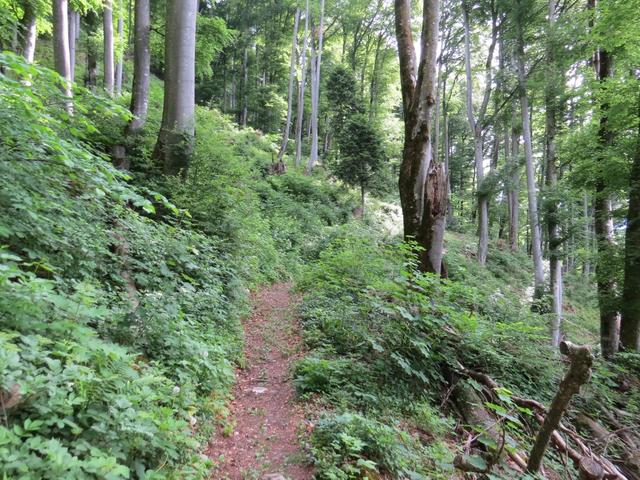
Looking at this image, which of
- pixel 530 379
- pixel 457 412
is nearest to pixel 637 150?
pixel 530 379

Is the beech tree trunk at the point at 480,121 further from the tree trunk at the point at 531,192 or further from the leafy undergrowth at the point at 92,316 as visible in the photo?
the leafy undergrowth at the point at 92,316

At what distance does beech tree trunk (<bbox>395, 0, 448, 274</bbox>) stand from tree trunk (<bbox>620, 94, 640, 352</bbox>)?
4.13 meters

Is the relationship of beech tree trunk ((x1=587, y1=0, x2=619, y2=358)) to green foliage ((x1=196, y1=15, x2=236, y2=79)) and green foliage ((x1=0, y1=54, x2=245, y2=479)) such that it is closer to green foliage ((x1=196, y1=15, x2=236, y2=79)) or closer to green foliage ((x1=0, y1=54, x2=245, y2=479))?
green foliage ((x1=0, y1=54, x2=245, y2=479))

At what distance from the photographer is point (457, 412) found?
4449 mm

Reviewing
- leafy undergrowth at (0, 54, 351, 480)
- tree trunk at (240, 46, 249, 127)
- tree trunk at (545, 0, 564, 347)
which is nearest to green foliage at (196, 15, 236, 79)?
leafy undergrowth at (0, 54, 351, 480)

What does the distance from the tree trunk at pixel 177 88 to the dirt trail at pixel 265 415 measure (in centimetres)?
349

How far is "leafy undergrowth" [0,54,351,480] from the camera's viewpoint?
1.89 m

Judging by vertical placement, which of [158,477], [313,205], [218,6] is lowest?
[158,477]

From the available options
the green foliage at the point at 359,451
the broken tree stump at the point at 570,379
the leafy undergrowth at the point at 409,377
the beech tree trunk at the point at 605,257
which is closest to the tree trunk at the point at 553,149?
the beech tree trunk at the point at 605,257

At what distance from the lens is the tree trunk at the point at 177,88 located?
6.83 meters

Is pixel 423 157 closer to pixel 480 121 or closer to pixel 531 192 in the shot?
pixel 531 192

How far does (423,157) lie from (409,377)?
12.5ft

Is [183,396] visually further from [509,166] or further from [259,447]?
[509,166]

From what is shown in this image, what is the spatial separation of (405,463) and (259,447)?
4.43ft
